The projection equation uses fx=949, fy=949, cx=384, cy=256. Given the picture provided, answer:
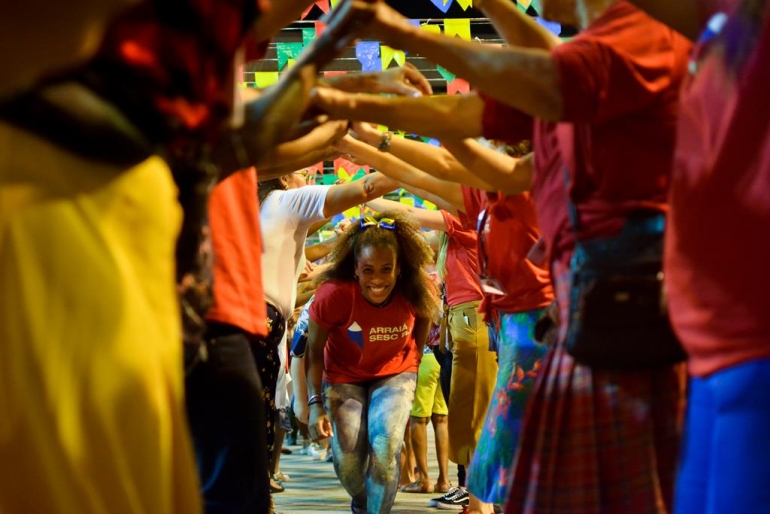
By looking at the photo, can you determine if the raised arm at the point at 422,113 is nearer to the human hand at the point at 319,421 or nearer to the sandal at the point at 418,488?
the human hand at the point at 319,421

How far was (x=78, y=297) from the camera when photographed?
1.24m

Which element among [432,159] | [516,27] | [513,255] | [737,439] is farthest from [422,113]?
[513,255]

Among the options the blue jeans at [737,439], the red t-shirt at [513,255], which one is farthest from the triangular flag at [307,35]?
the blue jeans at [737,439]

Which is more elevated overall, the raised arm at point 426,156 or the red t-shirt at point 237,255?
the raised arm at point 426,156

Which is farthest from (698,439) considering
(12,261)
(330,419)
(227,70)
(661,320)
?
(330,419)

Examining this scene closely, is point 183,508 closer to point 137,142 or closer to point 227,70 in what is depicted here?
point 137,142

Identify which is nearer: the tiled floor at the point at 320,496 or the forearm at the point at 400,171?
the forearm at the point at 400,171

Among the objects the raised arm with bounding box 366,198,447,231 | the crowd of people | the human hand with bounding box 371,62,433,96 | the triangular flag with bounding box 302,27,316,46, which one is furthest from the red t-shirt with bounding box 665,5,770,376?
the triangular flag with bounding box 302,27,316,46

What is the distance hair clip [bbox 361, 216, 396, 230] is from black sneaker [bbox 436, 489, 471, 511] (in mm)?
2065

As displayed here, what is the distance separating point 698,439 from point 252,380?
1.09m

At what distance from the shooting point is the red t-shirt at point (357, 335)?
16.2 ft

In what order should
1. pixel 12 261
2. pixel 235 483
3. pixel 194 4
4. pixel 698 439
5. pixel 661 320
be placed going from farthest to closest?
1. pixel 235 483
2. pixel 661 320
3. pixel 698 439
4. pixel 194 4
5. pixel 12 261

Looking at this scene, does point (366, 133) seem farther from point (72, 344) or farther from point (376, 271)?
point (376, 271)

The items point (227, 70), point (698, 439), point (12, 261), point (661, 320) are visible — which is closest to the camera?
point (12, 261)
